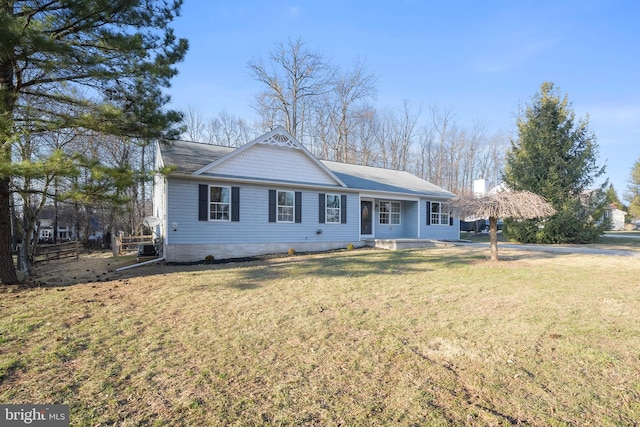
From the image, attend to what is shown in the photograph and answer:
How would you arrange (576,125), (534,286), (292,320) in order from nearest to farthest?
(292,320) < (534,286) < (576,125)

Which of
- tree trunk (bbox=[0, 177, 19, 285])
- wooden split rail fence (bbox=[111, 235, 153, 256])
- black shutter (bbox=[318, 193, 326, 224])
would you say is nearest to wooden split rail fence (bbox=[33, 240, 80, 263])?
wooden split rail fence (bbox=[111, 235, 153, 256])

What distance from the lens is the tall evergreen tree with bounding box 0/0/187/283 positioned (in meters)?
6.52

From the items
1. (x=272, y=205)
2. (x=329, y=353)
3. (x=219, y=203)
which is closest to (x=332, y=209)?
(x=272, y=205)

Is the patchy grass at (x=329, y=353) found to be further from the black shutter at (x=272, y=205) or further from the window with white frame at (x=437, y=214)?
the window with white frame at (x=437, y=214)

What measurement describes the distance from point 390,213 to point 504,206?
9.20 metres

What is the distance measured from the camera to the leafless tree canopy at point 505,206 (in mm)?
9781

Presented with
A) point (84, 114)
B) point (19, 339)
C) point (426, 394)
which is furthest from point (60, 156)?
point (426, 394)

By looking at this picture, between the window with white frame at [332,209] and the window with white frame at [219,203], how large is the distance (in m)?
4.62

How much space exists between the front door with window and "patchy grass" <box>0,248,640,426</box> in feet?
33.3

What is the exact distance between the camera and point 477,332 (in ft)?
15.4

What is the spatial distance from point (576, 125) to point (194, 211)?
20368mm

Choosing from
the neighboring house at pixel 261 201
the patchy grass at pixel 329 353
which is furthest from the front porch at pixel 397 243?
the patchy grass at pixel 329 353

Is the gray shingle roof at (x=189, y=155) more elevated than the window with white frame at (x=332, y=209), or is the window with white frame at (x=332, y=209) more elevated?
the gray shingle roof at (x=189, y=155)

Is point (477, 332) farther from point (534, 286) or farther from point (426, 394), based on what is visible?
point (534, 286)
